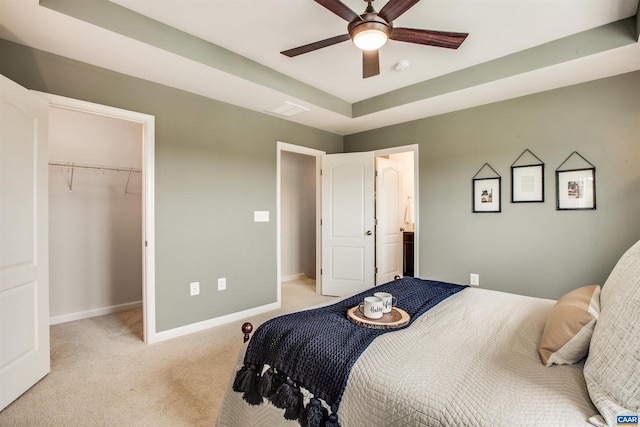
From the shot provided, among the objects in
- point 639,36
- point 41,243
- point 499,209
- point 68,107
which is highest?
point 639,36

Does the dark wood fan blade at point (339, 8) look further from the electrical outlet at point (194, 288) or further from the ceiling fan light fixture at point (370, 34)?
the electrical outlet at point (194, 288)

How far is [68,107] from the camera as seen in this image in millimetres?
2418

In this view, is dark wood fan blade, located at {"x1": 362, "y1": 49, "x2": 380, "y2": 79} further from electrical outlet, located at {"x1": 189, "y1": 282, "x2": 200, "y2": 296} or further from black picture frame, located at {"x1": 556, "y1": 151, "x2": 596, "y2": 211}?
electrical outlet, located at {"x1": 189, "y1": 282, "x2": 200, "y2": 296}

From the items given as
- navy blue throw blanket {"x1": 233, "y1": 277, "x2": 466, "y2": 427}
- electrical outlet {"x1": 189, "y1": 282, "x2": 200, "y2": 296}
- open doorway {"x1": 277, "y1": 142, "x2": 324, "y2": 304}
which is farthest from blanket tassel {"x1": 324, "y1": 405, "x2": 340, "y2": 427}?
open doorway {"x1": 277, "y1": 142, "x2": 324, "y2": 304}

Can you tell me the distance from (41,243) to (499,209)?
4.09 m

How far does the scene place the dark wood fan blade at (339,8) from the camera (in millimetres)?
1649

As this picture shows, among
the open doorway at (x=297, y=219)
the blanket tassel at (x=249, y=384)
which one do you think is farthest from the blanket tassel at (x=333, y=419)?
the open doorway at (x=297, y=219)

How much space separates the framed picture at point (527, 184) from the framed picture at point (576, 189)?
0.14 metres

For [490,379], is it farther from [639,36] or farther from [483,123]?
[483,123]

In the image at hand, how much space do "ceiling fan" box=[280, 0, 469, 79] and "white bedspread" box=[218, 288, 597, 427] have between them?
169 cm

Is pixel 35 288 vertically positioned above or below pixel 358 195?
below

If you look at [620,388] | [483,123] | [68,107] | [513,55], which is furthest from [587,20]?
[68,107]

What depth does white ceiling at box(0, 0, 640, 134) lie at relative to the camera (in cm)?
203

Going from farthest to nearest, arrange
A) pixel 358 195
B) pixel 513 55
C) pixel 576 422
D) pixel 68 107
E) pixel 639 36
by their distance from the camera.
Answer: pixel 358 195 → pixel 513 55 → pixel 68 107 → pixel 639 36 → pixel 576 422
